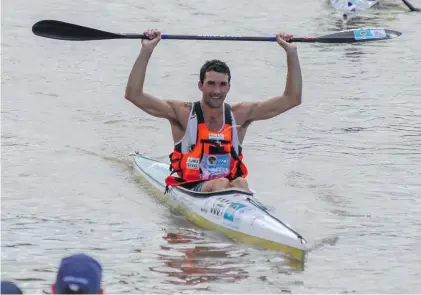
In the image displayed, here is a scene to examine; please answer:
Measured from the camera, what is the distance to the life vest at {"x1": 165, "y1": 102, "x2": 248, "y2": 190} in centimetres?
1090

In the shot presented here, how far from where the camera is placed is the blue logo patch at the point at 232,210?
33.6 feet

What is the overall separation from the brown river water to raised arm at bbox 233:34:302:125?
1108 millimetres

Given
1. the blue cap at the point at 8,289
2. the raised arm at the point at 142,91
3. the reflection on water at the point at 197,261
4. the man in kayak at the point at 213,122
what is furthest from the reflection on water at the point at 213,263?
the blue cap at the point at 8,289

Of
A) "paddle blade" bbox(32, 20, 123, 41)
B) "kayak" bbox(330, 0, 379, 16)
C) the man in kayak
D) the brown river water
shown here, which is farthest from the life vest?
"kayak" bbox(330, 0, 379, 16)

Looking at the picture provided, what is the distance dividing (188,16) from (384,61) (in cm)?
648

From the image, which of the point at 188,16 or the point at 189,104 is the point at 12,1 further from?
the point at 189,104

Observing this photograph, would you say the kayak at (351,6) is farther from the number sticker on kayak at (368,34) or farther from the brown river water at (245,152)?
the number sticker on kayak at (368,34)

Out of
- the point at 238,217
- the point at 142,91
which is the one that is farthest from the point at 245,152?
the point at 238,217

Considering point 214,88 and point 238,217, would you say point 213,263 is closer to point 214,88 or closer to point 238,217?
point 238,217

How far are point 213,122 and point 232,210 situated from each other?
1.05m

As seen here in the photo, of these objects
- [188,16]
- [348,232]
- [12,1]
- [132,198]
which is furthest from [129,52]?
[348,232]

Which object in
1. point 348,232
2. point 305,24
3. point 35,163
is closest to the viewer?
point 348,232

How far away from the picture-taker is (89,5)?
27984 millimetres

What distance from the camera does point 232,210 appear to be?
33.7ft
